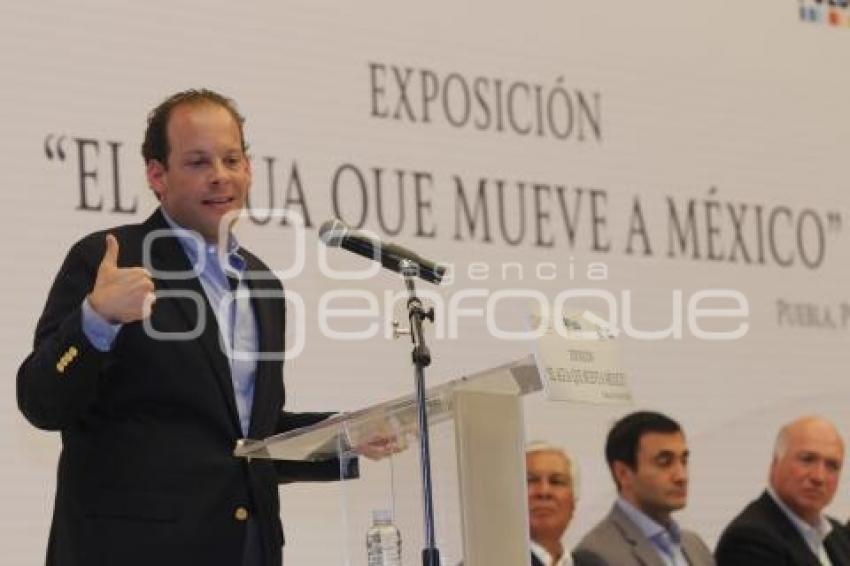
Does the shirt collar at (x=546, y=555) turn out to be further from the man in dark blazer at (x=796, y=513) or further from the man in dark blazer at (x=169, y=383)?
the man in dark blazer at (x=169, y=383)

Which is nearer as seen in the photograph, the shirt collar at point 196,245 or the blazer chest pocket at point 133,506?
the blazer chest pocket at point 133,506

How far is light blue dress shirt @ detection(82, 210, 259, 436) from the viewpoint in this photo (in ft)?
11.6

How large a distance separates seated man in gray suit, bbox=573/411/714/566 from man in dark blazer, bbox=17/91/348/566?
2116 millimetres

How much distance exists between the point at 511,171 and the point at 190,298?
2.41 metres

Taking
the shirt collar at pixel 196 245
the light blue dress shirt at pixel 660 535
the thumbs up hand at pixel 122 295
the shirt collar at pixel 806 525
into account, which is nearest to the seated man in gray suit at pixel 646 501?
the light blue dress shirt at pixel 660 535

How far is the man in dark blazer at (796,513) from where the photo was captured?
5859mm

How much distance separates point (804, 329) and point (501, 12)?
5.49ft

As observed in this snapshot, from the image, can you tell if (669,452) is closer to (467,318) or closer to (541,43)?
(467,318)

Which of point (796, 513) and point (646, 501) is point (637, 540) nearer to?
point (646, 501)

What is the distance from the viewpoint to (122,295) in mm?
3115

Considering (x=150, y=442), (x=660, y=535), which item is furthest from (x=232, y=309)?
(x=660, y=535)

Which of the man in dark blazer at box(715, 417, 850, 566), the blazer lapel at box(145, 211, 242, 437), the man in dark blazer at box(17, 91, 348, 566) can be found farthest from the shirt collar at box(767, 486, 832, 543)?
the blazer lapel at box(145, 211, 242, 437)

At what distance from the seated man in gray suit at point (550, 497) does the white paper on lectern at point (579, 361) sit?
2.36 m

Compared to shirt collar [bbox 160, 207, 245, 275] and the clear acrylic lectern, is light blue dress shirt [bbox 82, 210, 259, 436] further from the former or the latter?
the clear acrylic lectern
